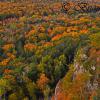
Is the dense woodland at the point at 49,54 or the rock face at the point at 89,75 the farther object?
the dense woodland at the point at 49,54

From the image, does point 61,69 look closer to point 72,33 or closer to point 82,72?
point 82,72

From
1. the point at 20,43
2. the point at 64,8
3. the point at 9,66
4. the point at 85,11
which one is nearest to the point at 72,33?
the point at 20,43

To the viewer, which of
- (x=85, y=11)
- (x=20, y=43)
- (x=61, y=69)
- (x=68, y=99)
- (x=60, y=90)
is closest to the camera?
(x=68, y=99)

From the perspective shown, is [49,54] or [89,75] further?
[49,54]

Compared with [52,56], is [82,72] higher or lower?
higher

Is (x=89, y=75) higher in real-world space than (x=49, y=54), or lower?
higher

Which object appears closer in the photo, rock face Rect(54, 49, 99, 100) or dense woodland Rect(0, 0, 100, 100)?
rock face Rect(54, 49, 99, 100)

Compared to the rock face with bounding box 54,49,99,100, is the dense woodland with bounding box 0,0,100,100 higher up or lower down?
lower down

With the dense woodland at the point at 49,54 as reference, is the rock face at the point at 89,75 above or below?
above
